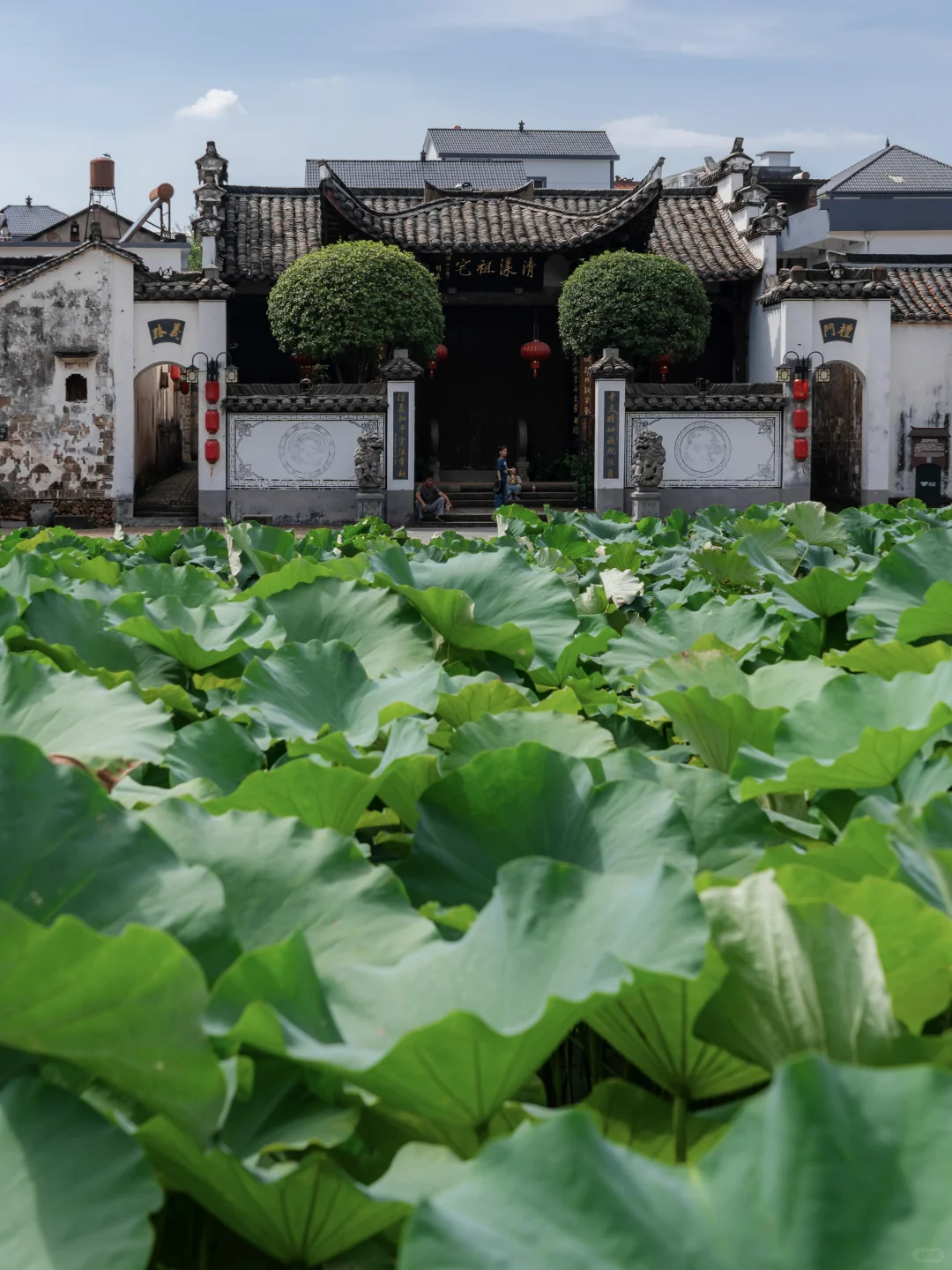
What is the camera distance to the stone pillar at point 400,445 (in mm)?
14469

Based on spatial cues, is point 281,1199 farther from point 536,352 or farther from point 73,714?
point 536,352

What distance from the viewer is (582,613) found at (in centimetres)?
202

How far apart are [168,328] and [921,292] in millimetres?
9206

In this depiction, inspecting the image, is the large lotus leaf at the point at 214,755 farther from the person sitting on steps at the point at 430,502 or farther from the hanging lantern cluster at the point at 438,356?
the hanging lantern cluster at the point at 438,356

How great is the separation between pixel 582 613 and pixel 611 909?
58.3 inches

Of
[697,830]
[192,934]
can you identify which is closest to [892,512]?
[697,830]

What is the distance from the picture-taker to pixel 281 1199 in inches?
18.8

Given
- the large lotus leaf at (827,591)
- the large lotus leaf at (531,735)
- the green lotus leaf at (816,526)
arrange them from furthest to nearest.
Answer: the green lotus leaf at (816,526) < the large lotus leaf at (827,591) < the large lotus leaf at (531,735)

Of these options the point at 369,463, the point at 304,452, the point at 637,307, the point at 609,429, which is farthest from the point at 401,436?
the point at 637,307

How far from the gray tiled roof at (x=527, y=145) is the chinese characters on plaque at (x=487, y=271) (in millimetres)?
15595

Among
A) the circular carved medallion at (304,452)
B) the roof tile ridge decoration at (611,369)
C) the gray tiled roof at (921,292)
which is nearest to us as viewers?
the circular carved medallion at (304,452)

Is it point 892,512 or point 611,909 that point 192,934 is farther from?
point 892,512

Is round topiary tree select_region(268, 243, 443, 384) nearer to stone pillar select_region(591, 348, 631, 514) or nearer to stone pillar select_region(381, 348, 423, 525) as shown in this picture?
stone pillar select_region(381, 348, 423, 525)

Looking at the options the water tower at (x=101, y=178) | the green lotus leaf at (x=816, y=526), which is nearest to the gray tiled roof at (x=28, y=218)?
the water tower at (x=101, y=178)
